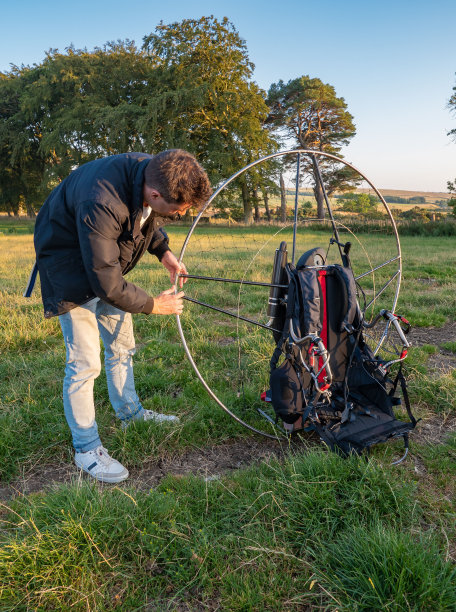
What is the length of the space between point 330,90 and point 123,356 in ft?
119

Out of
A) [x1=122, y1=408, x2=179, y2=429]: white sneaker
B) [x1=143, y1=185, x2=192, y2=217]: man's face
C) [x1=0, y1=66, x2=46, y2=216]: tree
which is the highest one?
[x1=0, y1=66, x2=46, y2=216]: tree

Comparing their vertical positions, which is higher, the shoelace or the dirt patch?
the shoelace

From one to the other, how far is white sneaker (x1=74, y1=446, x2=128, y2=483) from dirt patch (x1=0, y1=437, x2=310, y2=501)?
7cm

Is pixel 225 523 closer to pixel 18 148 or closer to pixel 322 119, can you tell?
pixel 322 119

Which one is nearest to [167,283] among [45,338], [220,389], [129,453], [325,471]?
[45,338]

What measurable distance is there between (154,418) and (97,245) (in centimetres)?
172

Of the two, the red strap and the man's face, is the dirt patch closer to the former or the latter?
the red strap

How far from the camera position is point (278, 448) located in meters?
3.39

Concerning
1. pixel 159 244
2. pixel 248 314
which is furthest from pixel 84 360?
pixel 248 314

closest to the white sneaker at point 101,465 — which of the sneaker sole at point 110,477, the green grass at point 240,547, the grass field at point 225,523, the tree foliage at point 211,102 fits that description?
the sneaker sole at point 110,477

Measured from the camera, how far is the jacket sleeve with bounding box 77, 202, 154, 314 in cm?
258

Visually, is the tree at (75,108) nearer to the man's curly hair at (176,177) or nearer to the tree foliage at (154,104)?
the tree foliage at (154,104)

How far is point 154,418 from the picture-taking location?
142 inches

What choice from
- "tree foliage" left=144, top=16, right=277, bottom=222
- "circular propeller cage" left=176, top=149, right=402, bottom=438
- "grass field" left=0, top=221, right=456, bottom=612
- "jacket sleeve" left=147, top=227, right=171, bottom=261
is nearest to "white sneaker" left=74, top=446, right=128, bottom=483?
"grass field" left=0, top=221, right=456, bottom=612
